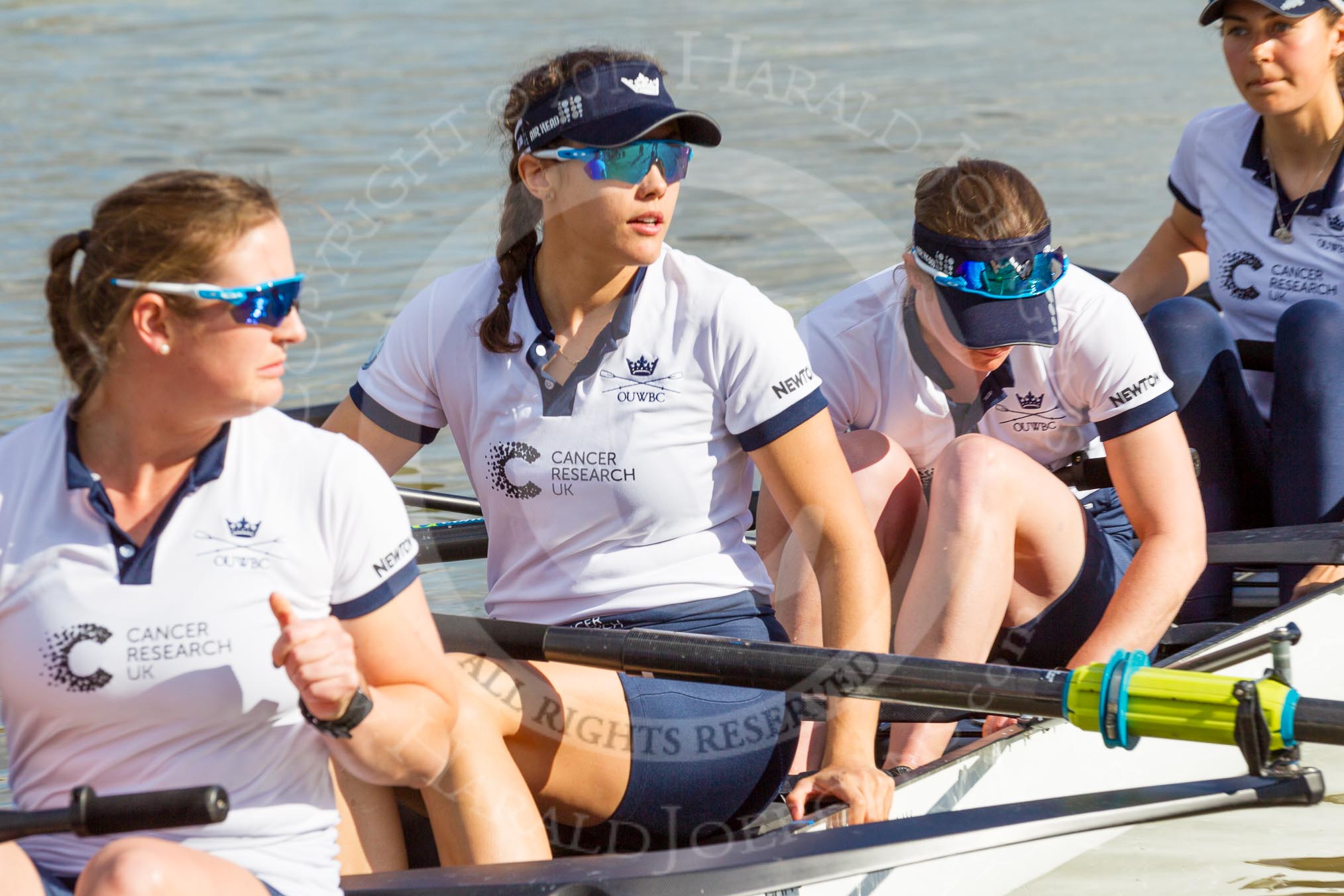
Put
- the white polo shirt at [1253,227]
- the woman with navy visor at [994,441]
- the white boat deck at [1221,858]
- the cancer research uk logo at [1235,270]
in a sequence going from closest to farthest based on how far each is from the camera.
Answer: the woman with navy visor at [994,441]
the white boat deck at [1221,858]
the white polo shirt at [1253,227]
the cancer research uk logo at [1235,270]

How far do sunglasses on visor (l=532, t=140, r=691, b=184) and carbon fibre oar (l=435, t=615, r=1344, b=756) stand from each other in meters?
0.66

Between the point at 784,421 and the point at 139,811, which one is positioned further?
the point at 784,421

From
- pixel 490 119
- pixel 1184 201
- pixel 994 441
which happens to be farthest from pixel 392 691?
pixel 490 119

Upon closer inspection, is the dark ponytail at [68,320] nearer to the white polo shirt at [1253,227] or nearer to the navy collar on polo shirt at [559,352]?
the navy collar on polo shirt at [559,352]

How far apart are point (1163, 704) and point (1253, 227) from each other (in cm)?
182

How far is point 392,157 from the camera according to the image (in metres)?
10.4

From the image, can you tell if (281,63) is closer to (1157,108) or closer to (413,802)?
(1157,108)

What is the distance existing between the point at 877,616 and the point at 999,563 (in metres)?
0.39

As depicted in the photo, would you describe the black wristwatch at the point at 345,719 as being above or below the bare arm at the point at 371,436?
below

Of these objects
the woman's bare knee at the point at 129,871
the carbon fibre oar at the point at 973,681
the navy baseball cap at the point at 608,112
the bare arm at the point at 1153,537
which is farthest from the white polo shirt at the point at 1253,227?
the woman's bare knee at the point at 129,871

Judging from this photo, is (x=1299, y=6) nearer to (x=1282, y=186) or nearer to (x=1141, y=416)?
(x=1282, y=186)

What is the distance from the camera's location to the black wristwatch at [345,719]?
175 cm

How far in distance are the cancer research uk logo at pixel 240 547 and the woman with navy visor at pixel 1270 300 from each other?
2.18 m

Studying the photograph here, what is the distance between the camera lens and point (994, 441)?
2850 millimetres
